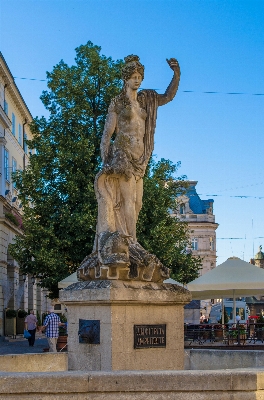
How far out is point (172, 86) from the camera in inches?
392

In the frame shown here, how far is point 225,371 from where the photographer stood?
612 centimetres

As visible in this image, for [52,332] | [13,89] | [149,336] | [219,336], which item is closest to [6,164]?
[13,89]

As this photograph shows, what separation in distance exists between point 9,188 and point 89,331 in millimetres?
30794

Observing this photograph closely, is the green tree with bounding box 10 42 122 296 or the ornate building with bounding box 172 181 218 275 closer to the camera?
the green tree with bounding box 10 42 122 296

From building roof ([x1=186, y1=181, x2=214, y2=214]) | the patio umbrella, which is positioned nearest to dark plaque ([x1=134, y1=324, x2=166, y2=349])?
the patio umbrella

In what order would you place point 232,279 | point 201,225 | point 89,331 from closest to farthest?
point 89,331 → point 232,279 → point 201,225

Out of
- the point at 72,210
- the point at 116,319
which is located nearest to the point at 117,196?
the point at 116,319

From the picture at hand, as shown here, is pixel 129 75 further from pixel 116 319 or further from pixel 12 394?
pixel 12 394

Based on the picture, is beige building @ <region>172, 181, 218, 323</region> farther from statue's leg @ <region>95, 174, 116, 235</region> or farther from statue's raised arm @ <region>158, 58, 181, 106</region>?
statue's leg @ <region>95, 174, 116, 235</region>

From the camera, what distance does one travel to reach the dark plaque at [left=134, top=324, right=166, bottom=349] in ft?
27.5

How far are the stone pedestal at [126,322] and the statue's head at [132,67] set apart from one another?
2.77 meters

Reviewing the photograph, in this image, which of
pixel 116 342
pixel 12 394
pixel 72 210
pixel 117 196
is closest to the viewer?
pixel 12 394

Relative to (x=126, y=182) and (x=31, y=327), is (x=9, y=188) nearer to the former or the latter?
(x=31, y=327)

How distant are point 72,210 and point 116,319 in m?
20.0
